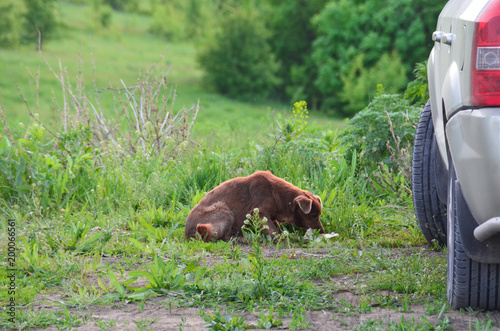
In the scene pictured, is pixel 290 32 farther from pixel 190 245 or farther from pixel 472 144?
pixel 472 144

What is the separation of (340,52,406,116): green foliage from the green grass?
17.6 metres

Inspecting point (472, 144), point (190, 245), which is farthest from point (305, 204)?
point (472, 144)

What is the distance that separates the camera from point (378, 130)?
6160mm

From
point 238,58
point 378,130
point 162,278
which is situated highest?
point 378,130

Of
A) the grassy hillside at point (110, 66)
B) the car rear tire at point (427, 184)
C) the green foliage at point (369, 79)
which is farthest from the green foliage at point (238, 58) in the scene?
the car rear tire at point (427, 184)

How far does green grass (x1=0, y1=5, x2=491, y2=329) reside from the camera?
10.9 ft

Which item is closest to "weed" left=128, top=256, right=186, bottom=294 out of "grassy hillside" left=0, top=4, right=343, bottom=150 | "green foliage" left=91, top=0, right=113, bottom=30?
"grassy hillside" left=0, top=4, right=343, bottom=150

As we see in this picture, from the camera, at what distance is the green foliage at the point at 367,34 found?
2619cm

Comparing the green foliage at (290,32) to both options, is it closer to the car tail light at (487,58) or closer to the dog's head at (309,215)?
the dog's head at (309,215)

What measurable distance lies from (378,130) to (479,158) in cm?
369

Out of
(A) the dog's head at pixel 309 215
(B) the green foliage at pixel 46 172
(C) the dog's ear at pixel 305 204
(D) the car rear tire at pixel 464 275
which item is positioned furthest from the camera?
(B) the green foliage at pixel 46 172

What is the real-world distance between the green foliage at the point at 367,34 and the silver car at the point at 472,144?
75.2 ft

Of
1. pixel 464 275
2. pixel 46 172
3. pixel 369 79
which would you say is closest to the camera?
pixel 464 275

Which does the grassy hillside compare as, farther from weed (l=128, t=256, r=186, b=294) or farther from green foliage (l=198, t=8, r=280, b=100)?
weed (l=128, t=256, r=186, b=294)
